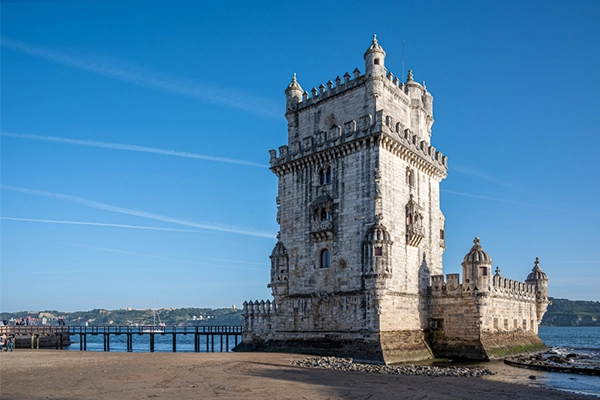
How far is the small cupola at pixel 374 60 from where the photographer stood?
130 ft

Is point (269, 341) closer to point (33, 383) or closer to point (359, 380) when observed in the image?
point (359, 380)

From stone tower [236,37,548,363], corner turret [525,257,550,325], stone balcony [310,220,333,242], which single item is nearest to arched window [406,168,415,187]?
stone tower [236,37,548,363]

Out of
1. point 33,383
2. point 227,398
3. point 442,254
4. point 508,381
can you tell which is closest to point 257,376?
point 227,398

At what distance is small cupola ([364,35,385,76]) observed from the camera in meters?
39.7

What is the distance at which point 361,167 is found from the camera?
38.7 meters

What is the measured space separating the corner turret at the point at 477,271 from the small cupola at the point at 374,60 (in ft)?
49.5

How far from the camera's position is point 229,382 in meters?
24.8

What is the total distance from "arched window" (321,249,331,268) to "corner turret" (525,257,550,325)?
23825 millimetres

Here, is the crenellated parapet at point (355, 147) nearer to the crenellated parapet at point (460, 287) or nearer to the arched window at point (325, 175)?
the arched window at point (325, 175)

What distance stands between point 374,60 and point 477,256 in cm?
1624

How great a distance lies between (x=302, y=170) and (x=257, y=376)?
19.4m

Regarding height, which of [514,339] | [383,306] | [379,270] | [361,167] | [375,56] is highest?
[375,56]

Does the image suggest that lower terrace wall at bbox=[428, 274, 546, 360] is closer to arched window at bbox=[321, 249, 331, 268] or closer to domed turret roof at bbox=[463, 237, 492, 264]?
domed turret roof at bbox=[463, 237, 492, 264]

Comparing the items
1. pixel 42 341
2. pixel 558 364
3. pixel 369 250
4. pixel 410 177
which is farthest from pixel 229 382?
pixel 42 341
